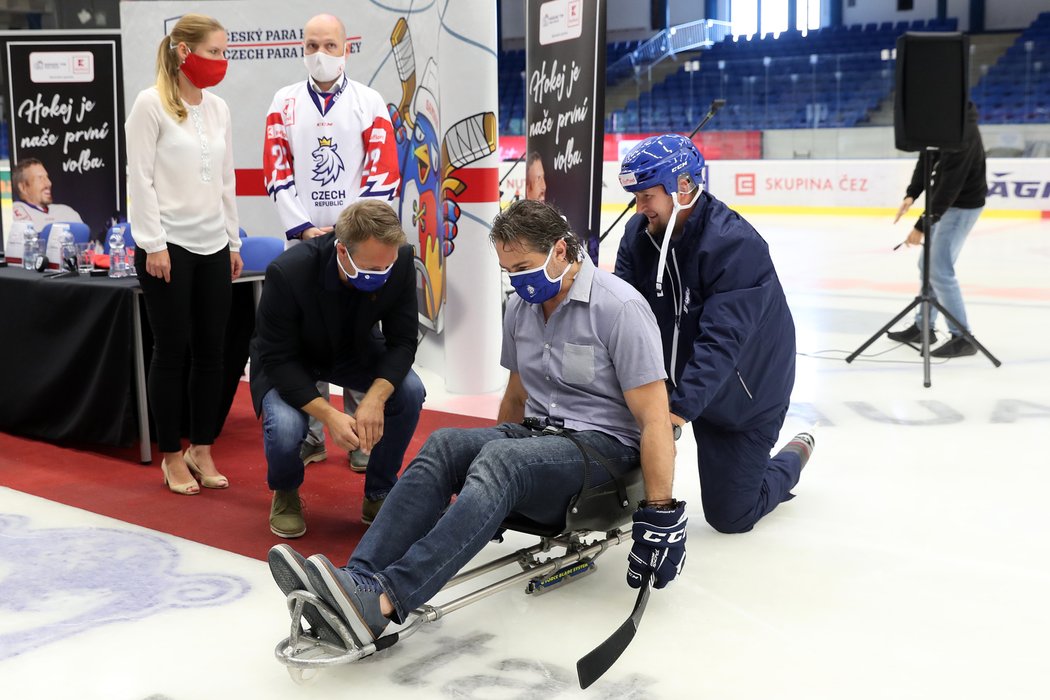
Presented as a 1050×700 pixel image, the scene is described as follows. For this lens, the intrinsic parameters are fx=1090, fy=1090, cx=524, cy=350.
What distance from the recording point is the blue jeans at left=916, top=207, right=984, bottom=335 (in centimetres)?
519

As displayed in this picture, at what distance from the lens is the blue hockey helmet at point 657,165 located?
8.41 feet

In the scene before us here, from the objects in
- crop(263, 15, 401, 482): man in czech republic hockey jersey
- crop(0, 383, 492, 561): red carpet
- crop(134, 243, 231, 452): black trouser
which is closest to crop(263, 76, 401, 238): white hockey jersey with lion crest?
crop(263, 15, 401, 482): man in czech republic hockey jersey

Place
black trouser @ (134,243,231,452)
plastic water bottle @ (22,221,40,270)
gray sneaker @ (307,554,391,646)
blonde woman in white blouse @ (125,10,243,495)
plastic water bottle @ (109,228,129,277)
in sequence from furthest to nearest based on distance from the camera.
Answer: plastic water bottle @ (22,221,40,270)
plastic water bottle @ (109,228,129,277)
black trouser @ (134,243,231,452)
blonde woman in white blouse @ (125,10,243,495)
gray sneaker @ (307,554,391,646)

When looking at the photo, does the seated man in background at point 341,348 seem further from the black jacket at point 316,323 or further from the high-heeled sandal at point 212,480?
the high-heeled sandal at point 212,480

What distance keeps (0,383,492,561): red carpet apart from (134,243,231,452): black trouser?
200 millimetres

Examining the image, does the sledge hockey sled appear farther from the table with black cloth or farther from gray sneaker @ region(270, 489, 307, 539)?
the table with black cloth

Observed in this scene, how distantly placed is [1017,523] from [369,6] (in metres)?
3.73

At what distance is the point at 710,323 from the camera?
102 inches

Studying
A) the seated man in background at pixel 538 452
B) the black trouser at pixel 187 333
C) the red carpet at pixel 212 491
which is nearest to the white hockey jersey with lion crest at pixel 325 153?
the black trouser at pixel 187 333

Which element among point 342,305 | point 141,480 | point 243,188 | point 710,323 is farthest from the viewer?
point 243,188

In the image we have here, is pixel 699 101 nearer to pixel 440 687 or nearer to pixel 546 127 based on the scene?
pixel 546 127

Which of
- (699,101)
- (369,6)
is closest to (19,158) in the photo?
(369,6)

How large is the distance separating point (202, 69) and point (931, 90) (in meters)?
3.12

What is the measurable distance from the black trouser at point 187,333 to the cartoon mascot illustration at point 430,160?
1429 mm
